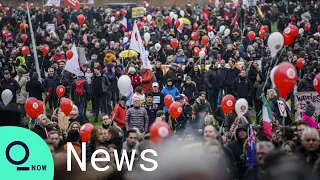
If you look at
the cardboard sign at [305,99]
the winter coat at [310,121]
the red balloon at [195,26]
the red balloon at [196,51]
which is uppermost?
the red balloon at [195,26]

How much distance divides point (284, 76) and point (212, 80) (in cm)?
883

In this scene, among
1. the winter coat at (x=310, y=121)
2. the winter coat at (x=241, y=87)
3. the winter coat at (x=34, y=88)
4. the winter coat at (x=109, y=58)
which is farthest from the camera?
the winter coat at (x=109, y=58)

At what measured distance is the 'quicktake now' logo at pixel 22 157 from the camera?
7648 millimetres

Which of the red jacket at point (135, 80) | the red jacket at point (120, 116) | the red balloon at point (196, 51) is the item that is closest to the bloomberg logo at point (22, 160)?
the red jacket at point (120, 116)

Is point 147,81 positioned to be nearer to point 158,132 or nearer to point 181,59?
point 181,59

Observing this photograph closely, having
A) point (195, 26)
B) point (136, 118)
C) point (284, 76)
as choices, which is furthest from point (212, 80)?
point (195, 26)

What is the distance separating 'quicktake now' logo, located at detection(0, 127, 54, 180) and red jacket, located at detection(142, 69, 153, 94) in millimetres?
10798

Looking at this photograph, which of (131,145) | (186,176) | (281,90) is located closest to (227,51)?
(281,90)

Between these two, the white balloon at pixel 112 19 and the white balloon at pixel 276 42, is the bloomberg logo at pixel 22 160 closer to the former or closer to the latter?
the white balloon at pixel 276 42

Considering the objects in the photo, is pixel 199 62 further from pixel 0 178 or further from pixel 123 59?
pixel 0 178

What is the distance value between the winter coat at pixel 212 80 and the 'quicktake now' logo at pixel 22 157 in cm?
1218

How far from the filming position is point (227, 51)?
79.6 ft

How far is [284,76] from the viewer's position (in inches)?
440

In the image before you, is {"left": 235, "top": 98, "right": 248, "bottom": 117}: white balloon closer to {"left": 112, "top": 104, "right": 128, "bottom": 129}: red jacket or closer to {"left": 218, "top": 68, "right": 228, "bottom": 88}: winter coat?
{"left": 112, "top": 104, "right": 128, "bottom": 129}: red jacket
